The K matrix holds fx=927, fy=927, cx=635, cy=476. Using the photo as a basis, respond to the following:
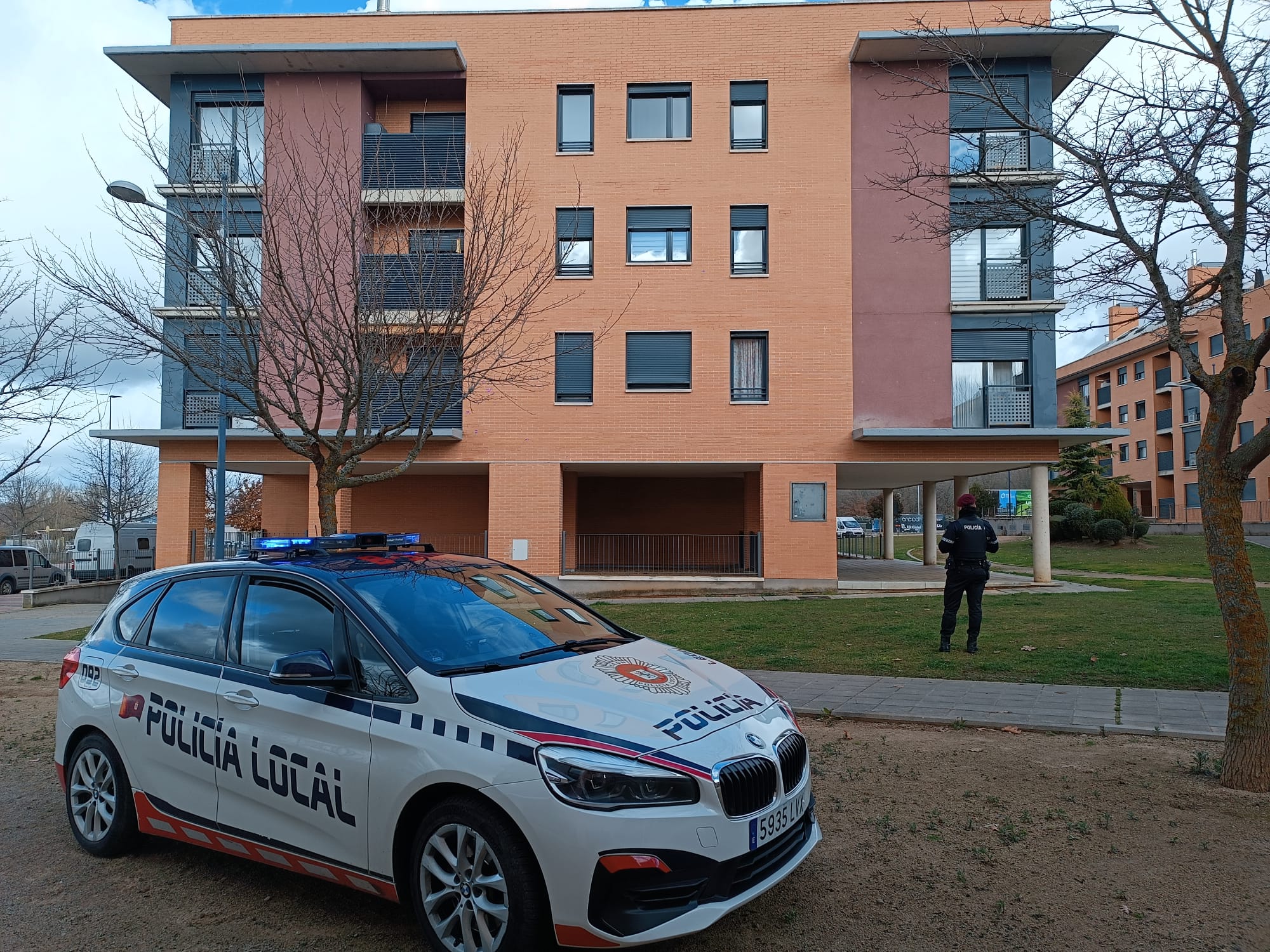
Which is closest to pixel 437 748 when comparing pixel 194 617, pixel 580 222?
pixel 194 617

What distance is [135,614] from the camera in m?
5.20

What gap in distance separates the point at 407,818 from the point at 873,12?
24407mm

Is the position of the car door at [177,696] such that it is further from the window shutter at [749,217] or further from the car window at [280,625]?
the window shutter at [749,217]

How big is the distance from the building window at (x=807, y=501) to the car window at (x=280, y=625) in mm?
19125

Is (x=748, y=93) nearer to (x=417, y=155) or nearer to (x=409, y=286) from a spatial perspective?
(x=417, y=155)

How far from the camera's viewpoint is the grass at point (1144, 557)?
27.1m

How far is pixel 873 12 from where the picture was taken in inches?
914

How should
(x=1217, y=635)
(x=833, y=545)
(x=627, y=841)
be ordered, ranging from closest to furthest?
(x=627, y=841) < (x=1217, y=635) < (x=833, y=545)

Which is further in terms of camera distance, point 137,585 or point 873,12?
point 873,12

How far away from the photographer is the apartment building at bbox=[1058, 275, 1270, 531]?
47.9m

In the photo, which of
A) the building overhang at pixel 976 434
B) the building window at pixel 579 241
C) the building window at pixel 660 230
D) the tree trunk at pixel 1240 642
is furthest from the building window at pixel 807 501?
the tree trunk at pixel 1240 642

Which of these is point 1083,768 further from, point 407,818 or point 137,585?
point 137,585

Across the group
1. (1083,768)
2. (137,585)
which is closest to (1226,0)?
(1083,768)

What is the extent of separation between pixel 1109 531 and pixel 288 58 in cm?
3277
